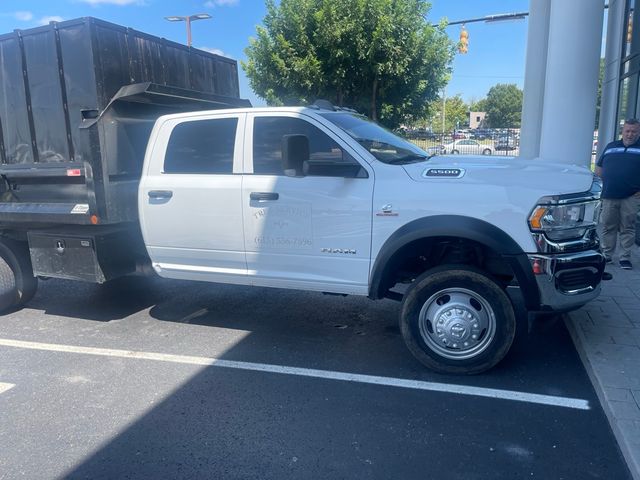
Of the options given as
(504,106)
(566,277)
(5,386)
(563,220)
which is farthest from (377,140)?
(504,106)

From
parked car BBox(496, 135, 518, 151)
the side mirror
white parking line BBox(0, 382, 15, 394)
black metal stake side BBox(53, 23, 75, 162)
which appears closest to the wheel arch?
the side mirror

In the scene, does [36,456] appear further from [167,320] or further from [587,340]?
[587,340]

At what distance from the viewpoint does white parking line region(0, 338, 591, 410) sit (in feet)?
12.6

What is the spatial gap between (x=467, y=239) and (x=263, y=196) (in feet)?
5.66

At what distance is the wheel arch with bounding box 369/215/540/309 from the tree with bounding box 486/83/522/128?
73.2m

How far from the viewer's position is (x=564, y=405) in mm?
3754

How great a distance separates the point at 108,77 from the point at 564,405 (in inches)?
189

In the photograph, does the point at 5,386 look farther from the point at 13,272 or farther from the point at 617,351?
the point at 617,351

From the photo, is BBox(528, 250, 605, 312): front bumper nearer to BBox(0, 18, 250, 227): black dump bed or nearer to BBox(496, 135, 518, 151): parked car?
BBox(0, 18, 250, 227): black dump bed

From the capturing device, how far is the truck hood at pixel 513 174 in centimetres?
395

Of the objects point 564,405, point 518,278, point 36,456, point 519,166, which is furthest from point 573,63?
point 36,456

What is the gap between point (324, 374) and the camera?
4371 mm

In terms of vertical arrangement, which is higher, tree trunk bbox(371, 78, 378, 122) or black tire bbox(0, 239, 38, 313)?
tree trunk bbox(371, 78, 378, 122)

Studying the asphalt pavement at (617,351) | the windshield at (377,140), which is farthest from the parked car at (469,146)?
the windshield at (377,140)
